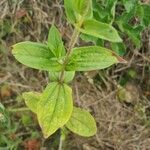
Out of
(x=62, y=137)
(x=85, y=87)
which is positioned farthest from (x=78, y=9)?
(x=85, y=87)

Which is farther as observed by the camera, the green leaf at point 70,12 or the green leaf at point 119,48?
the green leaf at point 119,48

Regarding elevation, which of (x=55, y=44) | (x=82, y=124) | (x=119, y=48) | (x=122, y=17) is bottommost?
(x=82, y=124)

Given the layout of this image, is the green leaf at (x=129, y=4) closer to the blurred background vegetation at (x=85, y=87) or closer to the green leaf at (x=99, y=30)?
the blurred background vegetation at (x=85, y=87)

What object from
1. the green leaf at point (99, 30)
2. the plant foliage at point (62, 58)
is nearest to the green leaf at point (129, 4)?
the plant foliage at point (62, 58)

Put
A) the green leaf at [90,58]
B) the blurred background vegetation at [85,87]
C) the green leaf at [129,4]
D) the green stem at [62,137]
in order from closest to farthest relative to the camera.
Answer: the green leaf at [90,58], the green leaf at [129,4], the green stem at [62,137], the blurred background vegetation at [85,87]

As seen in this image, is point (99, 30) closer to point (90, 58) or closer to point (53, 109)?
point (90, 58)

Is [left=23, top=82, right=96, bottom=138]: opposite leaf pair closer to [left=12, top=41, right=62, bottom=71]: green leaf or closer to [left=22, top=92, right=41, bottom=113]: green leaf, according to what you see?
[left=12, top=41, right=62, bottom=71]: green leaf
